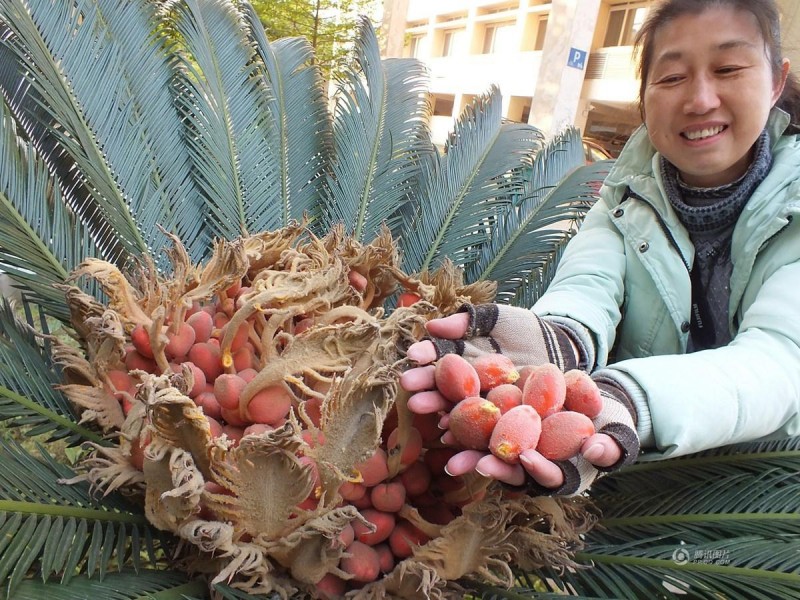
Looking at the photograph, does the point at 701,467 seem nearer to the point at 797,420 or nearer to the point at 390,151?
the point at 797,420

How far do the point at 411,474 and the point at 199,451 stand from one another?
0.34 meters

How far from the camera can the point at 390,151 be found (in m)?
2.17

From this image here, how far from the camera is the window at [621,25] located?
34.2ft

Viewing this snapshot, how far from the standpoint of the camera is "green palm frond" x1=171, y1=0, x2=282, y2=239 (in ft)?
6.17

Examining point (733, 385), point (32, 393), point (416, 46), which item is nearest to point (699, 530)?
point (733, 385)

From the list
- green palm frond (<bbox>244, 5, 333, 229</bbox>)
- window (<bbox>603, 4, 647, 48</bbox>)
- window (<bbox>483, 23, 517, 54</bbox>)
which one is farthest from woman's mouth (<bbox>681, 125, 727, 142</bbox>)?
window (<bbox>483, 23, 517, 54</bbox>)

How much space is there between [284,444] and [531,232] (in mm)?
1440

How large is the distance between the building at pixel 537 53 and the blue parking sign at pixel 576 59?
11 millimetres

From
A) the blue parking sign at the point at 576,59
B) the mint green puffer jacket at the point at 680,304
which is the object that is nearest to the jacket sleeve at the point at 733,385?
the mint green puffer jacket at the point at 680,304

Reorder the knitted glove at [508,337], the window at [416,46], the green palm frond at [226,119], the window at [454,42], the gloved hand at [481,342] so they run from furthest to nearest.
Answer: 1. the window at [416,46]
2. the window at [454,42]
3. the green palm frond at [226,119]
4. the knitted glove at [508,337]
5. the gloved hand at [481,342]

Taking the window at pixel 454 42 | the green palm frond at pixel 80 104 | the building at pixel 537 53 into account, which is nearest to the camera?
the green palm frond at pixel 80 104

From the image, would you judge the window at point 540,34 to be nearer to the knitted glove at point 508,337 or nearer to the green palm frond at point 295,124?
the green palm frond at point 295,124

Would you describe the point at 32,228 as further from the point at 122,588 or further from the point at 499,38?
the point at 499,38

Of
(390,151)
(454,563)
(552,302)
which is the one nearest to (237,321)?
(454,563)
